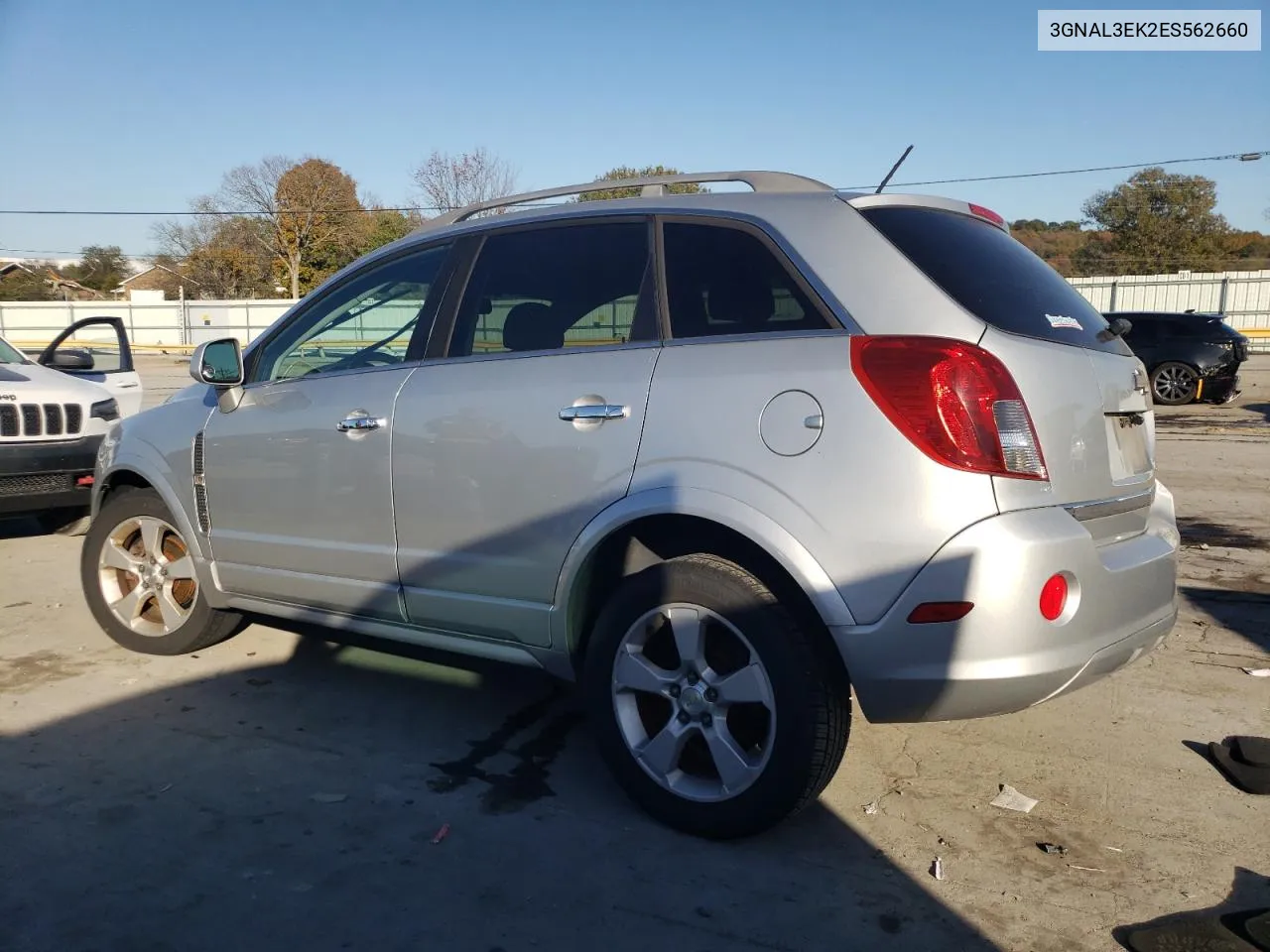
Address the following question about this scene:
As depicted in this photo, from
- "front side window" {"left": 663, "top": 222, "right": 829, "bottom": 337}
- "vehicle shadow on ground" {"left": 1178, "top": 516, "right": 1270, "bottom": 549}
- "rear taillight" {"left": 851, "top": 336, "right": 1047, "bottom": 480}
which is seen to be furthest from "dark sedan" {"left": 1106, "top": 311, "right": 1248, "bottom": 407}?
"rear taillight" {"left": 851, "top": 336, "right": 1047, "bottom": 480}

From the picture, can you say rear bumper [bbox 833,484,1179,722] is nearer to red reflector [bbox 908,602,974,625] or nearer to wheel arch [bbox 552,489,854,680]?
red reflector [bbox 908,602,974,625]

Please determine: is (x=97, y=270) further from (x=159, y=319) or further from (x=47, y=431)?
(x=47, y=431)

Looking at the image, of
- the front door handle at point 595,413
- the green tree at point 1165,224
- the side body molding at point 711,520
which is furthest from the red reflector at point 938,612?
the green tree at point 1165,224

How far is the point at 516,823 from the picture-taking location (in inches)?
131

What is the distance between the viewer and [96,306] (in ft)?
153

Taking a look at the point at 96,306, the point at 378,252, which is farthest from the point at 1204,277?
the point at 96,306

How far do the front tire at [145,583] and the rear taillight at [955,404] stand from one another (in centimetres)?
342

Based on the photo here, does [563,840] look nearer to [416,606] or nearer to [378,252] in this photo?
[416,606]

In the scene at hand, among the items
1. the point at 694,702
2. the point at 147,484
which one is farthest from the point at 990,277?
the point at 147,484

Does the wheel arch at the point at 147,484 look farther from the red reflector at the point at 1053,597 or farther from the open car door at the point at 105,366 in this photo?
the red reflector at the point at 1053,597

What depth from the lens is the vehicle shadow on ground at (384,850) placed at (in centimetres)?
273

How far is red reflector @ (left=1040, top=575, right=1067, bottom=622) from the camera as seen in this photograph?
110 inches

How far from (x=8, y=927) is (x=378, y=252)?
8.78ft

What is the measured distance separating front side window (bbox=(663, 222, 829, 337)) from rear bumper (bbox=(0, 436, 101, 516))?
509 centimetres
